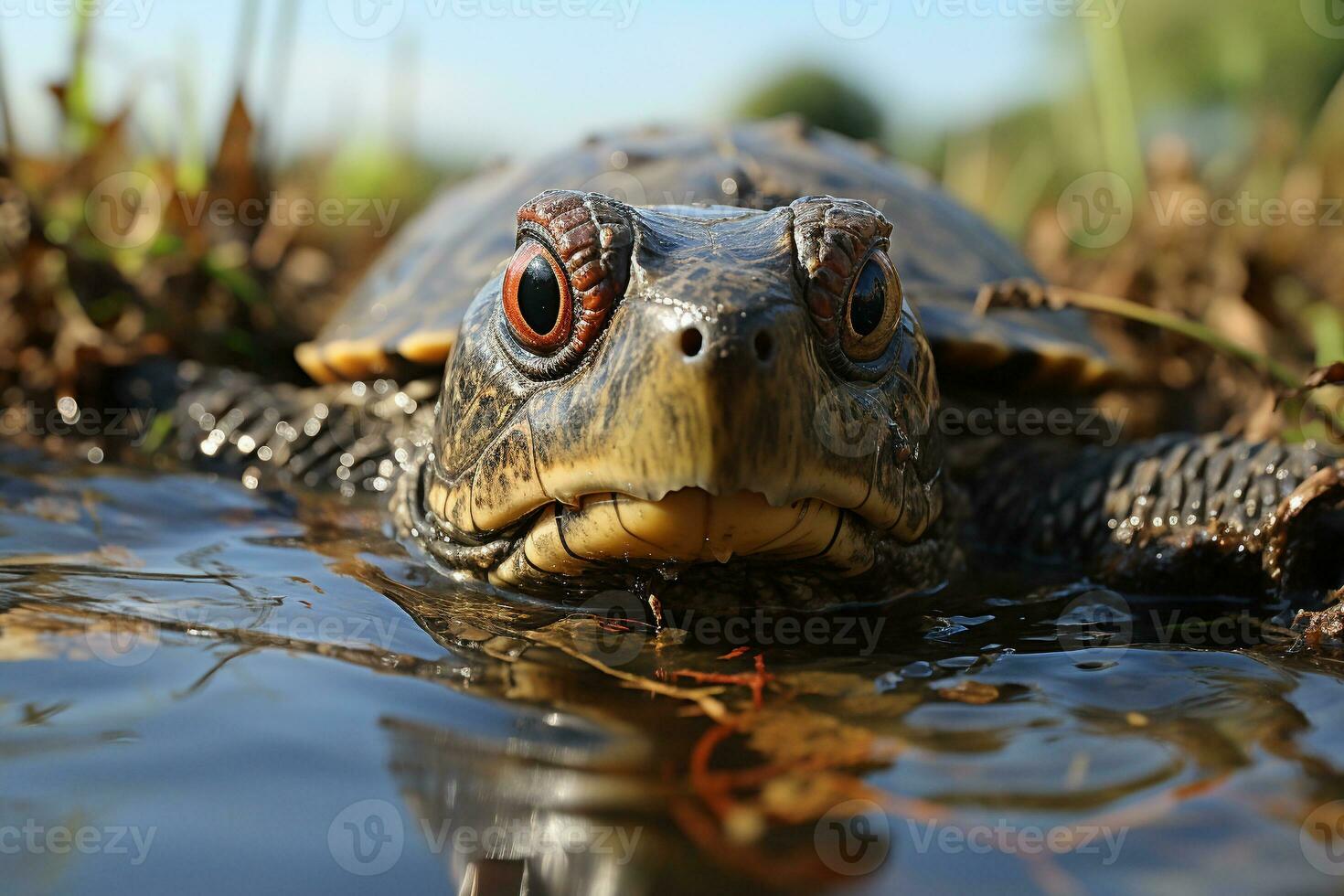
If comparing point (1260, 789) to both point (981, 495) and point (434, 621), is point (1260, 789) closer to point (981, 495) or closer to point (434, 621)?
point (434, 621)

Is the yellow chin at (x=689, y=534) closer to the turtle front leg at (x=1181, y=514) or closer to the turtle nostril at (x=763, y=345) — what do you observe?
the turtle nostril at (x=763, y=345)

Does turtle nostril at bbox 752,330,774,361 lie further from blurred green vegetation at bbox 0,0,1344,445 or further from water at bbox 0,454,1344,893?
blurred green vegetation at bbox 0,0,1344,445

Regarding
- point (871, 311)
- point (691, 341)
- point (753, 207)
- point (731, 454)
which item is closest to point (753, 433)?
point (731, 454)

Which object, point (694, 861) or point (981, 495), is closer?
point (694, 861)

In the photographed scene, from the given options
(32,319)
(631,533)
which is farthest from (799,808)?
(32,319)

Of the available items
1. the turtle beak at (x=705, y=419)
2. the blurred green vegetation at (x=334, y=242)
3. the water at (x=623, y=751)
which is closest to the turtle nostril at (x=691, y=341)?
the turtle beak at (x=705, y=419)

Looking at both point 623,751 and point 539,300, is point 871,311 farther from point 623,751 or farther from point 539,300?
point 623,751

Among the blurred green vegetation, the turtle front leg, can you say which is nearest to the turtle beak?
the turtle front leg

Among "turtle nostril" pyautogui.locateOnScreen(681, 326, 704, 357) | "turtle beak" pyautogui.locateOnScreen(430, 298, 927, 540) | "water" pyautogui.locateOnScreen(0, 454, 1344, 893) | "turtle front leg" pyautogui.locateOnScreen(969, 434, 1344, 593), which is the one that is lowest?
"water" pyautogui.locateOnScreen(0, 454, 1344, 893)
